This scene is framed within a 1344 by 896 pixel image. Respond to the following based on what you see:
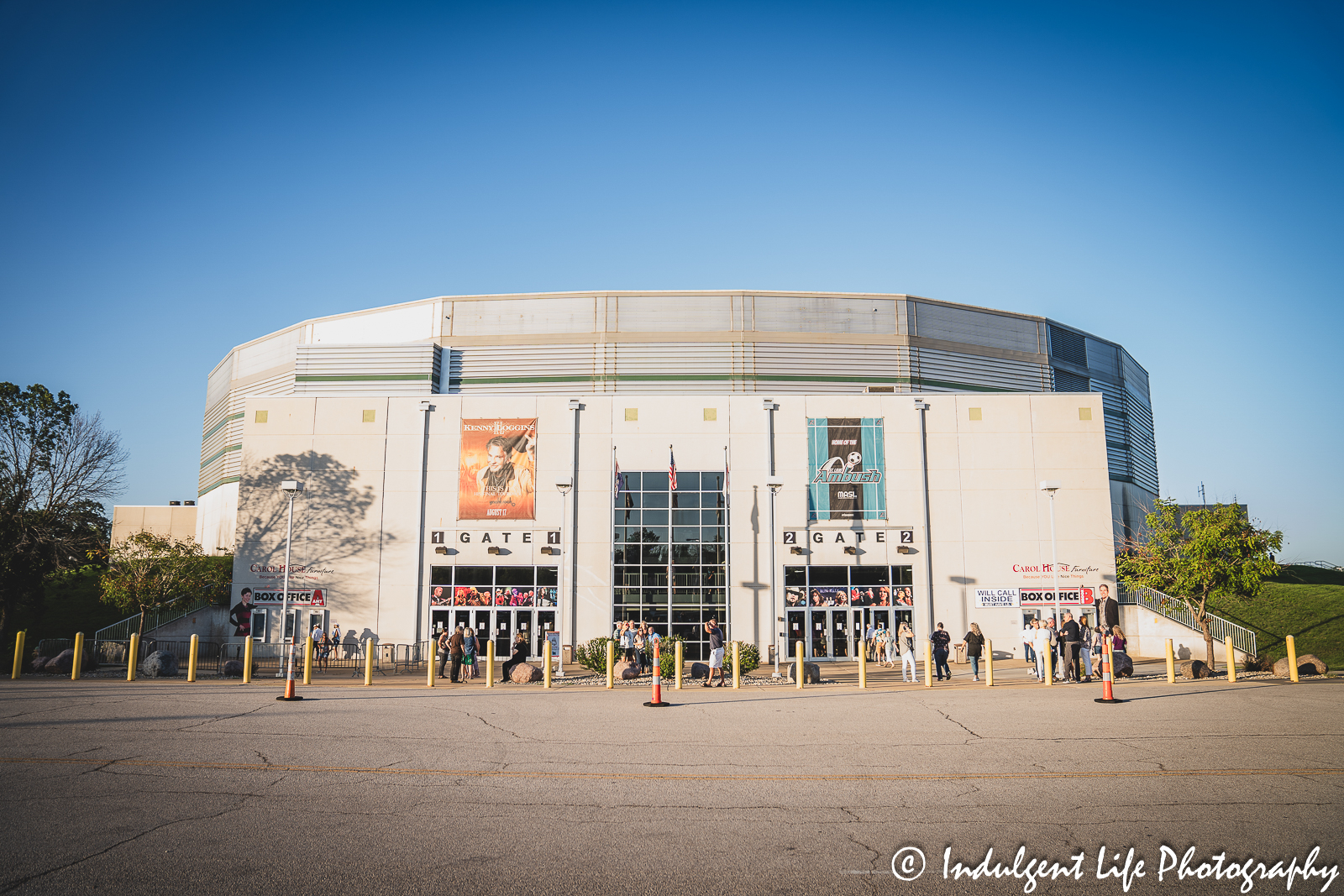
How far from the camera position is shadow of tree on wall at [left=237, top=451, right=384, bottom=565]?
108ft

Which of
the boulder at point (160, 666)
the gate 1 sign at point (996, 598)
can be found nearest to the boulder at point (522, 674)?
the boulder at point (160, 666)

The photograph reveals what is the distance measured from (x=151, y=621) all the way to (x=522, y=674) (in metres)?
21.3

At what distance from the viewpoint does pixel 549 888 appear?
18.2 feet

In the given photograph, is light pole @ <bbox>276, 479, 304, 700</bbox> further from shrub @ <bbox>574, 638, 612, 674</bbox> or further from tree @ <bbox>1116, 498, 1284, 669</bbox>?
tree @ <bbox>1116, 498, 1284, 669</bbox>

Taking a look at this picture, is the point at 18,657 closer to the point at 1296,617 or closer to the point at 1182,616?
the point at 1182,616

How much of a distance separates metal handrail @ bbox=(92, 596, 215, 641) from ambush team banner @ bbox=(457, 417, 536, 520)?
1192cm

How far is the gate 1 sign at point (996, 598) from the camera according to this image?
105 feet

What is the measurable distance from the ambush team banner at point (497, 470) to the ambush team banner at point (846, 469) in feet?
36.7

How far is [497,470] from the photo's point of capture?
109 feet

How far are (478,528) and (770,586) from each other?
11.6 metres

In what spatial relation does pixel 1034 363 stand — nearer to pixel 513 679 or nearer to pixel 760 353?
pixel 760 353

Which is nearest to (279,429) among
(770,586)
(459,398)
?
(459,398)

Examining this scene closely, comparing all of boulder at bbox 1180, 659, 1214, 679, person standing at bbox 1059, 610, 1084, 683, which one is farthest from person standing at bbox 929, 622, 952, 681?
boulder at bbox 1180, 659, 1214, 679

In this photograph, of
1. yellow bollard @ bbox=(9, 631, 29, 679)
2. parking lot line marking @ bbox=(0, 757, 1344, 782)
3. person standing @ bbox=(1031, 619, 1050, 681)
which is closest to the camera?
parking lot line marking @ bbox=(0, 757, 1344, 782)
